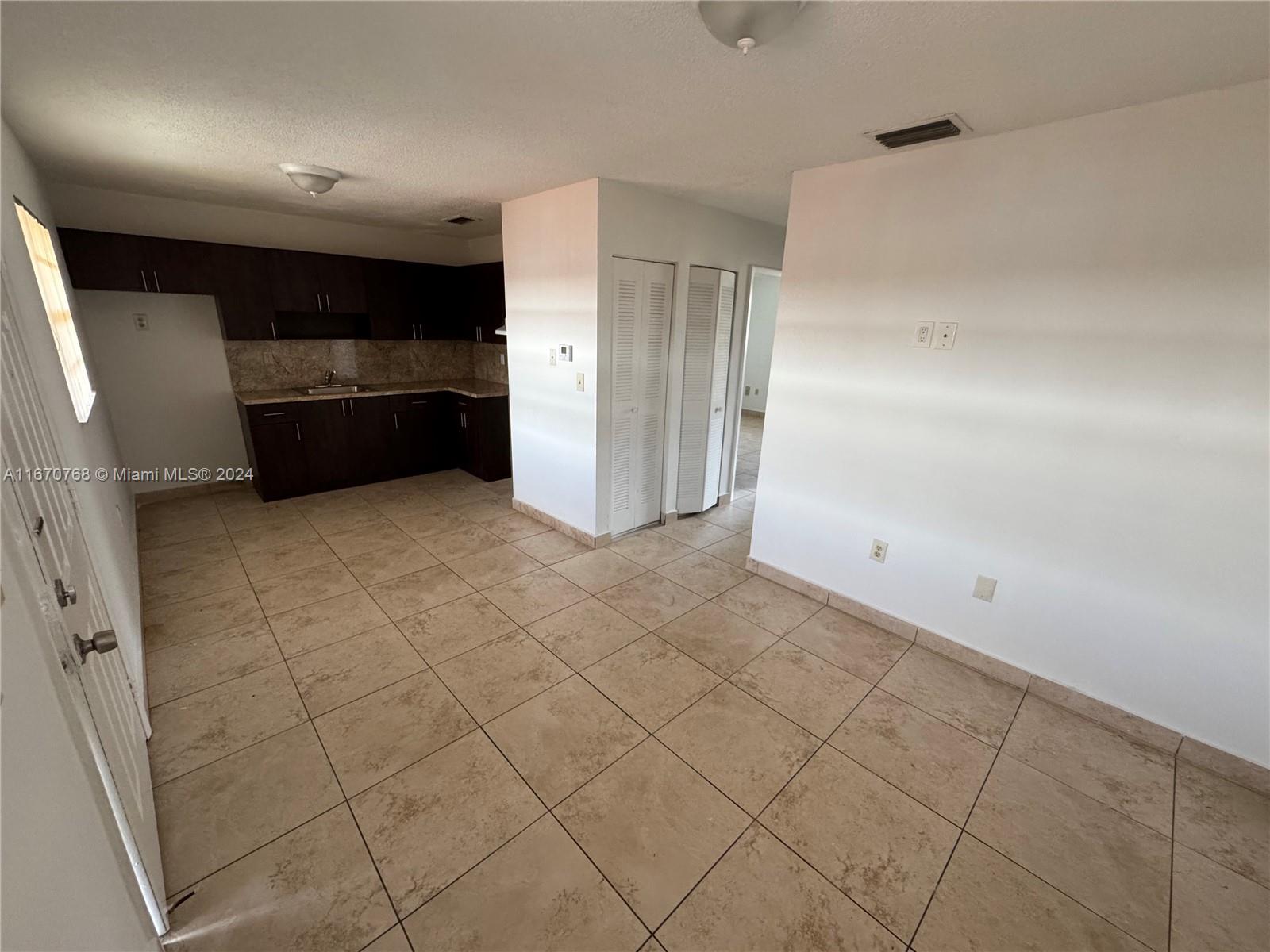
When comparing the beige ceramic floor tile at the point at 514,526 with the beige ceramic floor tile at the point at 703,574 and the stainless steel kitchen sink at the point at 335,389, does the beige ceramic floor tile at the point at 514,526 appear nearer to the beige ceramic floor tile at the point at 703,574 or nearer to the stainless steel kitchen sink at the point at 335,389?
the beige ceramic floor tile at the point at 703,574

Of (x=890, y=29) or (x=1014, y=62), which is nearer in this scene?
(x=890, y=29)

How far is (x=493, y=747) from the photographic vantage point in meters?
1.99

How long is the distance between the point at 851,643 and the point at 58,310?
15.0 feet

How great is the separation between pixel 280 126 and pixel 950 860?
3.78 metres

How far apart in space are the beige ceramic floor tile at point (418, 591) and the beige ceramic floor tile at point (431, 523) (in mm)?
642

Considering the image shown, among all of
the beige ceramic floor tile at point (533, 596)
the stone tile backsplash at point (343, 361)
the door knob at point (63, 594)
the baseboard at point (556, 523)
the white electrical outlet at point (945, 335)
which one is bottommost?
the beige ceramic floor tile at point (533, 596)

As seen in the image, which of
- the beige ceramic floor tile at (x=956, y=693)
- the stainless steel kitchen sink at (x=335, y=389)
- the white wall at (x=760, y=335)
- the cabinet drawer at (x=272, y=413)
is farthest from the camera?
the white wall at (x=760, y=335)

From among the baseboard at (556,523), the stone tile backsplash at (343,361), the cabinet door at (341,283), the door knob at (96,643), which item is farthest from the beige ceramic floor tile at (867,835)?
the cabinet door at (341,283)

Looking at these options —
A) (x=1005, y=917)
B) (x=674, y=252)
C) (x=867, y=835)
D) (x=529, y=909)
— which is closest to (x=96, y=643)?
(x=529, y=909)

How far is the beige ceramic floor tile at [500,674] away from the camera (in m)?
2.22

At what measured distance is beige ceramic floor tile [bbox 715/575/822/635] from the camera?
9.38 feet

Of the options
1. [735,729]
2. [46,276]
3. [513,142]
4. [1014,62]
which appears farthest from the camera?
[46,276]

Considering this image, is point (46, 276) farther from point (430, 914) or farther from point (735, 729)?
point (735, 729)

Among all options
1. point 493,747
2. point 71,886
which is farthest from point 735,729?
point 71,886
